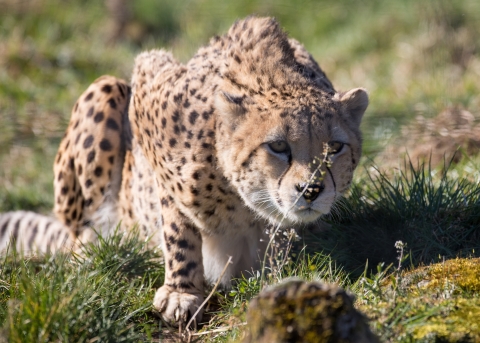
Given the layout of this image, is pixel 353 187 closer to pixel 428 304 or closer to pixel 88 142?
pixel 428 304

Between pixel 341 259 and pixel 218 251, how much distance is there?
2.23 ft

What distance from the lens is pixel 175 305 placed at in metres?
3.35

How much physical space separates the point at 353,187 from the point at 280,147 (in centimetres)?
87

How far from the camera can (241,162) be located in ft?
10.6

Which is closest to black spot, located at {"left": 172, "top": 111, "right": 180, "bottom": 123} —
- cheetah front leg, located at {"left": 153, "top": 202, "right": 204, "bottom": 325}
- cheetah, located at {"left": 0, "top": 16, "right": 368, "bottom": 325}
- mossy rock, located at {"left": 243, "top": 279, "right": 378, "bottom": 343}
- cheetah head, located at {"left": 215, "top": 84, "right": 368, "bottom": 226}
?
cheetah, located at {"left": 0, "top": 16, "right": 368, "bottom": 325}

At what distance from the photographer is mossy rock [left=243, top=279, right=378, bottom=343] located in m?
2.15

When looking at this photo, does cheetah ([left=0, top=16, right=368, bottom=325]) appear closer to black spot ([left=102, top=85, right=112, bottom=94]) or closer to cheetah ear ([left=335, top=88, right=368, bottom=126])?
cheetah ear ([left=335, top=88, right=368, bottom=126])

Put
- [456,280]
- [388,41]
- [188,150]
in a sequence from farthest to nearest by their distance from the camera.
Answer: [388,41] → [188,150] → [456,280]

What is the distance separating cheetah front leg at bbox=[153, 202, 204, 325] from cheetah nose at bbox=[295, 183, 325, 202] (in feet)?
2.73

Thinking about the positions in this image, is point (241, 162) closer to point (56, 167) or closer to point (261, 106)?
point (261, 106)

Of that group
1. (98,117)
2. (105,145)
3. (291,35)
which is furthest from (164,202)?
(291,35)

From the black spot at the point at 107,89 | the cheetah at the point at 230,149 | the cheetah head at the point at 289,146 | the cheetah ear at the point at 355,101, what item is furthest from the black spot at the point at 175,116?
the black spot at the point at 107,89

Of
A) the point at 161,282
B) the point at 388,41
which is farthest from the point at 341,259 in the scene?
the point at 388,41

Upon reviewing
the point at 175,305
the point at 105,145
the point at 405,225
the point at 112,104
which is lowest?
the point at 175,305
